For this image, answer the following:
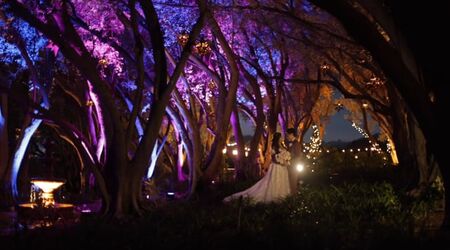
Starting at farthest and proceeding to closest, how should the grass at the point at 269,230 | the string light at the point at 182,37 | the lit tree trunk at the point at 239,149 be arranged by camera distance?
the lit tree trunk at the point at 239,149 < the string light at the point at 182,37 < the grass at the point at 269,230

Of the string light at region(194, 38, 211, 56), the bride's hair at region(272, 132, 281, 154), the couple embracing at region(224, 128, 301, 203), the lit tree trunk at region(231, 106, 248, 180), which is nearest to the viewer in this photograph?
the bride's hair at region(272, 132, 281, 154)

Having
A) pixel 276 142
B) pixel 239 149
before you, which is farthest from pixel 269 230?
pixel 239 149

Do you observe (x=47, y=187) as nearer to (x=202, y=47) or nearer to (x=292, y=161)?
(x=292, y=161)

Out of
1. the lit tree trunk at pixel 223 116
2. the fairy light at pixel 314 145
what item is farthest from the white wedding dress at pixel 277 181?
the fairy light at pixel 314 145

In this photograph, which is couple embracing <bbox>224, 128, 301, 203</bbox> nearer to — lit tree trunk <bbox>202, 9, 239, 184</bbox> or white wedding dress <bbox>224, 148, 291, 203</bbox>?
white wedding dress <bbox>224, 148, 291, 203</bbox>

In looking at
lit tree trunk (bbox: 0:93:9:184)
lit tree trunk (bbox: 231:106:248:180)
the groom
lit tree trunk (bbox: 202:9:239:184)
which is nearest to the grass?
the groom

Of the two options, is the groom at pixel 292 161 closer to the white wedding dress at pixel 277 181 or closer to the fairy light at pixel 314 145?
the white wedding dress at pixel 277 181

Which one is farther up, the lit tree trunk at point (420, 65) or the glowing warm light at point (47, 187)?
the lit tree trunk at point (420, 65)

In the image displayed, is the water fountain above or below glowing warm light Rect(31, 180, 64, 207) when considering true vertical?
below

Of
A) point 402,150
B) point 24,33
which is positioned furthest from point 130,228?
point 402,150

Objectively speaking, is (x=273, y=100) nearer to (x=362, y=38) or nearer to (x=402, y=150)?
(x=402, y=150)

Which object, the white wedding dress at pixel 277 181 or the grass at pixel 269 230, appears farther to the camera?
the white wedding dress at pixel 277 181

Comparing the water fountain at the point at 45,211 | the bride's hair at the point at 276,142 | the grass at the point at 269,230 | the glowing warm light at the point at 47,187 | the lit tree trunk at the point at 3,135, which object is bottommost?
the grass at the point at 269,230

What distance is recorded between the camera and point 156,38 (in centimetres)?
1451
